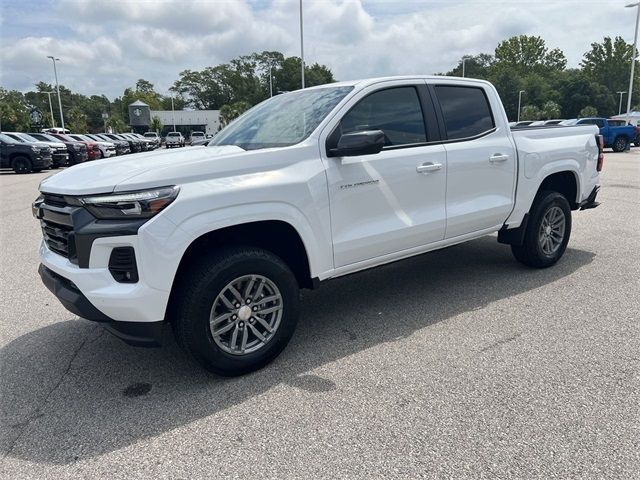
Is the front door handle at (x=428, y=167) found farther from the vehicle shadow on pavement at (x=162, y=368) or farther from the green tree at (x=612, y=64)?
the green tree at (x=612, y=64)

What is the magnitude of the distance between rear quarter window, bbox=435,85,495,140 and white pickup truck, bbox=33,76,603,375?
0.7 inches

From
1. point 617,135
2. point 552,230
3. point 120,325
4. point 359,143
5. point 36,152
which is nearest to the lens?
point 120,325

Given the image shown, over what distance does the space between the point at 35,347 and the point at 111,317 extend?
1.45m

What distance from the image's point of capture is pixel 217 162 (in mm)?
3172

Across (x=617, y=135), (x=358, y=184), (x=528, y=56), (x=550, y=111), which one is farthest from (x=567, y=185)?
(x=528, y=56)

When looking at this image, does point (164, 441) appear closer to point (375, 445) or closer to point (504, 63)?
point (375, 445)

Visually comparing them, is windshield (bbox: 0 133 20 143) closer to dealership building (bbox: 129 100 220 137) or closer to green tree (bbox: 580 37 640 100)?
dealership building (bbox: 129 100 220 137)

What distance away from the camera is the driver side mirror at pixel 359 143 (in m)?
3.42

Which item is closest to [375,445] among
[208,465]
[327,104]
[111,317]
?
[208,465]

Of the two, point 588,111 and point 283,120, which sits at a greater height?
point 588,111

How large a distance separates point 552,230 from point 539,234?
1.07ft

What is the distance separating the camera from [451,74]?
10044 cm

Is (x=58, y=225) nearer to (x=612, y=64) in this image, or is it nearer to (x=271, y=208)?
(x=271, y=208)

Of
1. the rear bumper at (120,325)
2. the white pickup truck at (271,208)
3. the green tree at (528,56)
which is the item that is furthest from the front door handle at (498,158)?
the green tree at (528,56)
